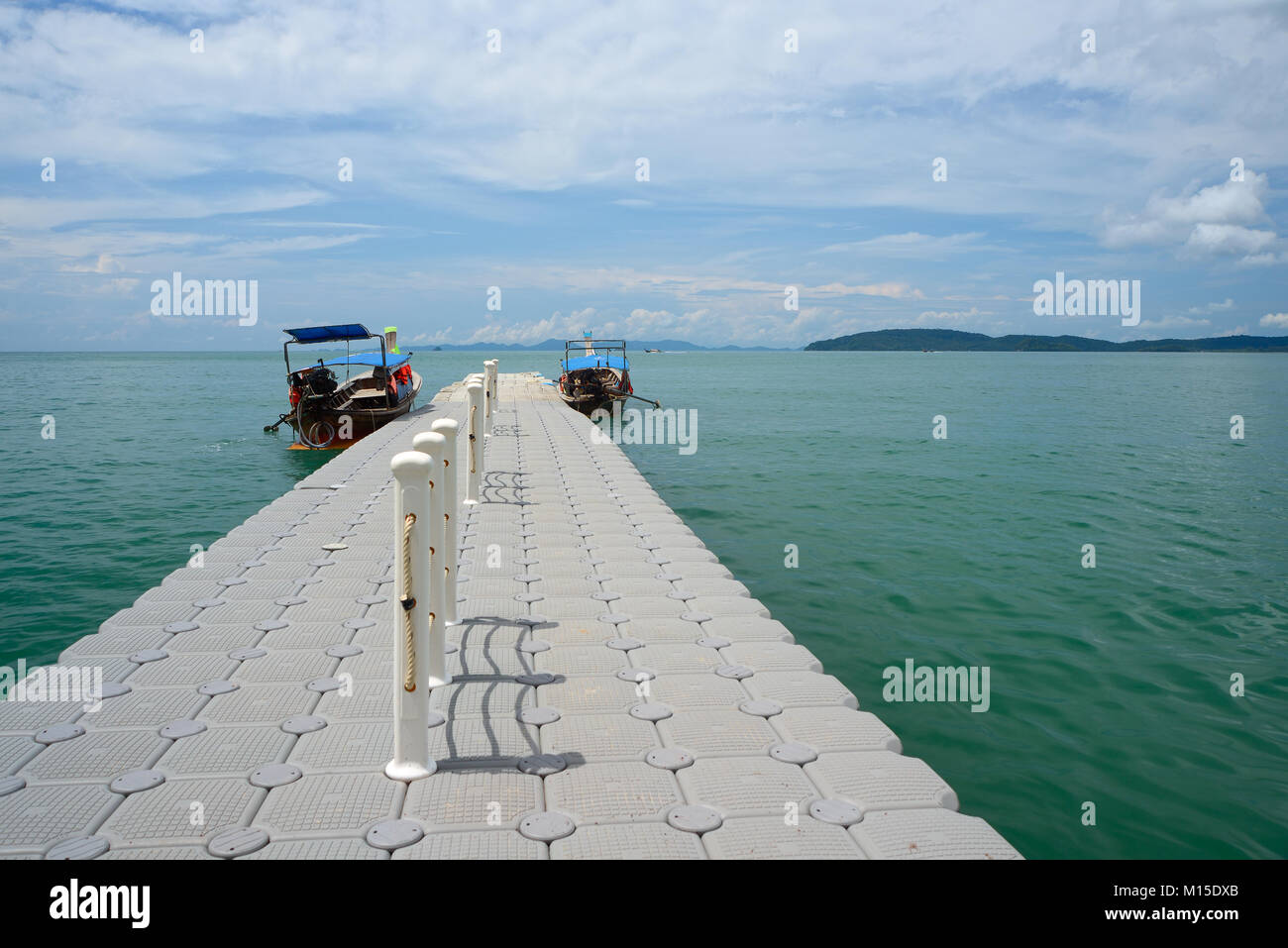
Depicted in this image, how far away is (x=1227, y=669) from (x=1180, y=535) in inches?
246

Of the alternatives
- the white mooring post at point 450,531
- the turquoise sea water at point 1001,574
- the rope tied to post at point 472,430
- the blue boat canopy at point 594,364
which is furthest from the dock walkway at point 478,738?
the blue boat canopy at point 594,364

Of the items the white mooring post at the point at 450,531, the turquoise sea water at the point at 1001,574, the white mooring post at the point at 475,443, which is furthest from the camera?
the white mooring post at the point at 475,443

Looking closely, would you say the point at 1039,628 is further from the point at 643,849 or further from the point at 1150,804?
the point at 643,849

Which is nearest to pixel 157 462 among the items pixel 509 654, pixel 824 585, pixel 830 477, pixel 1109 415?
pixel 830 477

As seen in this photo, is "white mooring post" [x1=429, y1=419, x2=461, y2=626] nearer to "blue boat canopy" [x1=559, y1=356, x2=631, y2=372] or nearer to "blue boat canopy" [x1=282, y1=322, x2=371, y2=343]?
"blue boat canopy" [x1=282, y1=322, x2=371, y2=343]

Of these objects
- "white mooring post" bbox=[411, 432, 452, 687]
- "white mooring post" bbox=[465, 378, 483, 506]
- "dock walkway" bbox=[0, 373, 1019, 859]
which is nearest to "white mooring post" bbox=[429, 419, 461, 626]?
"dock walkway" bbox=[0, 373, 1019, 859]

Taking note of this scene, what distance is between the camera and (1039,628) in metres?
9.33

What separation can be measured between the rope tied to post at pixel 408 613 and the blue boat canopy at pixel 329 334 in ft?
67.7

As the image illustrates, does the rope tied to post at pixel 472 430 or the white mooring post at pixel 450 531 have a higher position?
the rope tied to post at pixel 472 430

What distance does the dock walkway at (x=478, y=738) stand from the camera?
3445 millimetres

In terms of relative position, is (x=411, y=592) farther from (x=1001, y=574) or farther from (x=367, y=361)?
(x=367, y=361)

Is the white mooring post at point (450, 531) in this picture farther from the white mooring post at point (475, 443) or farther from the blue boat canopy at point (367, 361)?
the blue boat canopy at point (367, 361)
